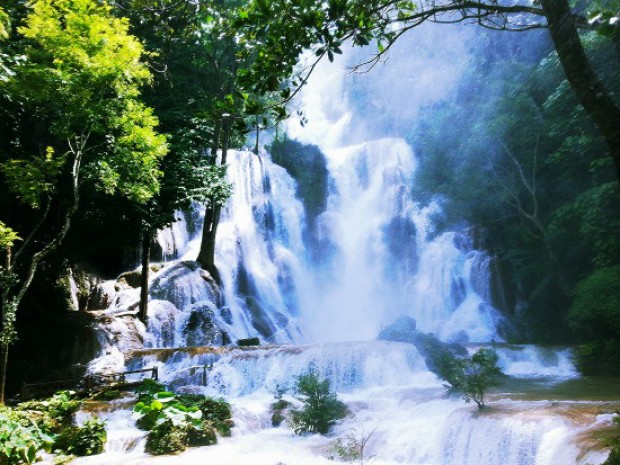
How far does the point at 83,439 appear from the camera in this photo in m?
8.34

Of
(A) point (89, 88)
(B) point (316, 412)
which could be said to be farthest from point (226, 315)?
(A) point (89, 88)

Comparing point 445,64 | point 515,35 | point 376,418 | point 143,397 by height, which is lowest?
point 376,418

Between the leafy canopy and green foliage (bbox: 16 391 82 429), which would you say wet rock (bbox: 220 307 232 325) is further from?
green foliage (bbox: 16 391 82 429)

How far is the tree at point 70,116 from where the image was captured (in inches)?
364

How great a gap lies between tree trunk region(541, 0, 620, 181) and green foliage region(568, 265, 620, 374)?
12137 millimetres

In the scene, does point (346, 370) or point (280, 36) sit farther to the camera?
point (346, 370)

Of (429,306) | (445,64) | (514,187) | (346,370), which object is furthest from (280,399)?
(445,64)

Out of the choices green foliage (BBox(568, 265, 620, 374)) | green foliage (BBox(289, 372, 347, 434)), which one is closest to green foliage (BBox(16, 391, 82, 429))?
green foliage (BBox(289, 372, 347, 434))

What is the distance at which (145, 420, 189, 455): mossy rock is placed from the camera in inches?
322

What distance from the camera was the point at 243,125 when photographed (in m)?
3.12

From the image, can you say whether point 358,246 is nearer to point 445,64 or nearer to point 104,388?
point 104,388

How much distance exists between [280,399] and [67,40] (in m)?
9.82

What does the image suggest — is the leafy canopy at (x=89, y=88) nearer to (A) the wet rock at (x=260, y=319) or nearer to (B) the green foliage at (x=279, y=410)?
(B) the green foliage at (x=279, y=410)

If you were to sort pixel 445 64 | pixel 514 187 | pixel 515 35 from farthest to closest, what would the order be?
pixel 445 64, pixel 515 35, pixel 514 187
